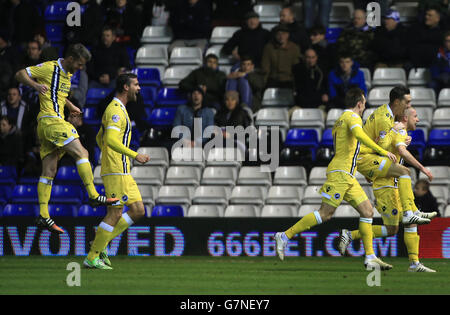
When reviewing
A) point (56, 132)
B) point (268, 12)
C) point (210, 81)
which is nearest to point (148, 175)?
point (210, 81)

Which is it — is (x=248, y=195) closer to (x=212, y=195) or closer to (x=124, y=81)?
(x=212, y=195)

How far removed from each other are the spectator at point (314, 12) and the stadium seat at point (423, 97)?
2.56 m

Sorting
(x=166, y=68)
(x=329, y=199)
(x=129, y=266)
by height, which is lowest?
(x=129, y=266)

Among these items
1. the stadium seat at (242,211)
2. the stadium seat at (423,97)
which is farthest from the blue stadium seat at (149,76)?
the stadium seat at (423,97)

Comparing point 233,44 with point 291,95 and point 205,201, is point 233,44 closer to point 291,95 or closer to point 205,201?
point 291,95

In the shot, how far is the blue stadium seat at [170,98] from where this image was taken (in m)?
18.5

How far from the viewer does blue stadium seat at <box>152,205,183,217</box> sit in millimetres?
16344

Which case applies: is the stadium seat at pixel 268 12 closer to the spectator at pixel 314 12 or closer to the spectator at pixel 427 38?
A: the spectator at pixel 314 12

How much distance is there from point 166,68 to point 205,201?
416 cm

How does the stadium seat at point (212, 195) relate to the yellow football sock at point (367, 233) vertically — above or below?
below

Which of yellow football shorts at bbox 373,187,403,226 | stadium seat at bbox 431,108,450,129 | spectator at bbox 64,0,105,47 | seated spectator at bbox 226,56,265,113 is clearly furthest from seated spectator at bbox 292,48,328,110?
yellow football shorts at bbox 373,187,403,226
